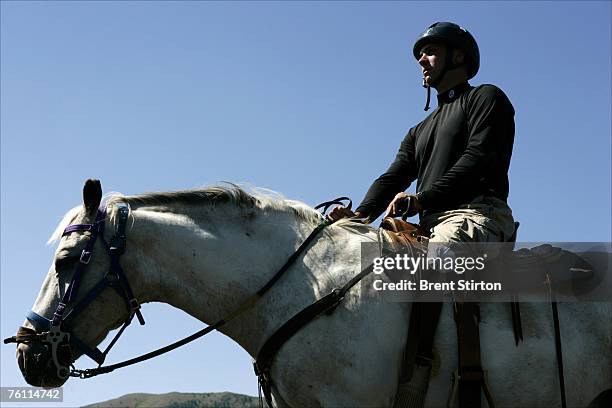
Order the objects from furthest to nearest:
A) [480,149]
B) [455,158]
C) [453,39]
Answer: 1. [453,39]
2. [455,158]
3. [480,149]

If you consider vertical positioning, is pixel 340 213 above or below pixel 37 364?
above

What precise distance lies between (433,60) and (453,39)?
330 mm

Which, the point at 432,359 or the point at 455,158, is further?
the point at 455,158

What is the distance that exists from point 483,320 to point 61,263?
13.1ft

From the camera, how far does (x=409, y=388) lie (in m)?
7.11

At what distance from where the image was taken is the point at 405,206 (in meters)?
8.09

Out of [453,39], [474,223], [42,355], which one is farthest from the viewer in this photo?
[453,39]

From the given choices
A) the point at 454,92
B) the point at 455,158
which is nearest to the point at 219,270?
the point at 455,158

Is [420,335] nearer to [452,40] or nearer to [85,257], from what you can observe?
[85,257]

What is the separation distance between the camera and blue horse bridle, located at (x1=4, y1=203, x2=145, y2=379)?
7250mm

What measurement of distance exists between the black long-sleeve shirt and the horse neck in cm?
127

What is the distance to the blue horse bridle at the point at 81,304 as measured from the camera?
7.25 m

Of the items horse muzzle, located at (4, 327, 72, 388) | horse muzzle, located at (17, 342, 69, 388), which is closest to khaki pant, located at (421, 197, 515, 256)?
horse muzzle, located at (4, 327, 72, 388)

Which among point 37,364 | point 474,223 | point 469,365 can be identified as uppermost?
point 474,223
